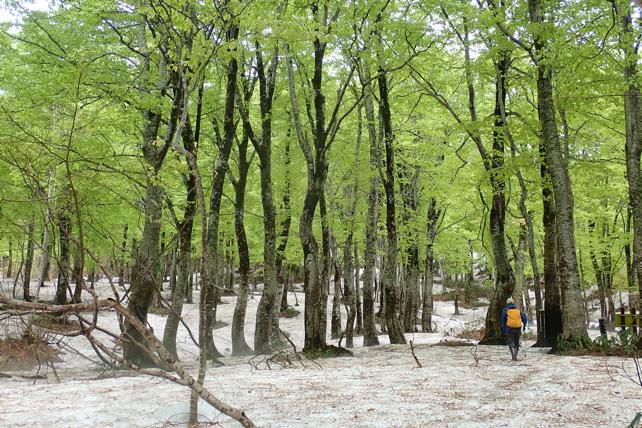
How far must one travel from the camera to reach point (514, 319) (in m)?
10.4

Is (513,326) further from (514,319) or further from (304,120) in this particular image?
(304,120)

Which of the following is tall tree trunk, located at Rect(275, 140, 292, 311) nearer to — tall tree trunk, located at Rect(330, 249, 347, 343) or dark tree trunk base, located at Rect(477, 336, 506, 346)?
tall tree trunk, located at Rect(330, 249, 347, 343)

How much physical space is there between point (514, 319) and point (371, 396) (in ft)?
16.9

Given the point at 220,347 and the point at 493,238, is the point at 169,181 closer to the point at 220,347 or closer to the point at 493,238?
the point at 493,238

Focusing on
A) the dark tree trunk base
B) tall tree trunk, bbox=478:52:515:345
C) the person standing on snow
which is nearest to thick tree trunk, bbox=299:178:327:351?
the person standing on snow

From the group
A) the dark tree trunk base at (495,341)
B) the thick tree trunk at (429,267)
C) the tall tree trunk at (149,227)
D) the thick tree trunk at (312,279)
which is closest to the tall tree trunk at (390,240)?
the dark tree trunk base at (495,341)

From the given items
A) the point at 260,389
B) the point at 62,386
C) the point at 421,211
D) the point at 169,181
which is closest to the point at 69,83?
the point at 169,181

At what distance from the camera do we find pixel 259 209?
2445cm

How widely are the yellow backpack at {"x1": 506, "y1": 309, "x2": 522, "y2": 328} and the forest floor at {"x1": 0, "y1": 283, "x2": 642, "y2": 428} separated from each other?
2.52ft

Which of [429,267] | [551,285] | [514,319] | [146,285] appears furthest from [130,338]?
[429,267]

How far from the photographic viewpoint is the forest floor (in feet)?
18.3

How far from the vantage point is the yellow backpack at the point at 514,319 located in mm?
10367

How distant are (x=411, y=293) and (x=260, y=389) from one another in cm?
1532

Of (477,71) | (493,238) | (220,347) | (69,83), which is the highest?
(477,71)
